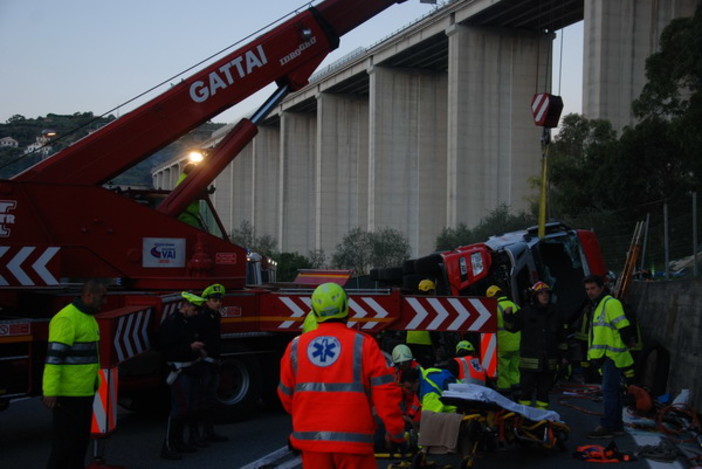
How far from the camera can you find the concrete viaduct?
4038 cm

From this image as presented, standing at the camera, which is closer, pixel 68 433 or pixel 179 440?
pixel 68 433

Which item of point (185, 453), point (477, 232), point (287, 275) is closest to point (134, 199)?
point (185, 453)

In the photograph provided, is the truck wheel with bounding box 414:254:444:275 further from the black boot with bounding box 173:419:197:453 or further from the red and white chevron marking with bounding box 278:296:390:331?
the black boot with bounding box 173:419:197:453

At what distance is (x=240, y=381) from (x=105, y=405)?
124 inches

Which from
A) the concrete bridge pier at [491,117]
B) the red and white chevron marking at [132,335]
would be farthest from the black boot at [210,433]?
the concrete bridge pier at [491,117]

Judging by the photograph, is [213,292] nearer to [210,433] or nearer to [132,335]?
[132,335]

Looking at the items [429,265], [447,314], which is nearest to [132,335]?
[447,314]

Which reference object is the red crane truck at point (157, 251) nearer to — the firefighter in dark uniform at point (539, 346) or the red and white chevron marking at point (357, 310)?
the red and white chevron marking at point (357, 310)

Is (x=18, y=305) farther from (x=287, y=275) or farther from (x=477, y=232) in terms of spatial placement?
(x=287, y=275)

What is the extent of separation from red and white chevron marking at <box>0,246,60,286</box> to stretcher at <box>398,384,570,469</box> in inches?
186

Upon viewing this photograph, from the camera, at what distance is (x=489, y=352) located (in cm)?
1190

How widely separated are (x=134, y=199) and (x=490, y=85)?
147ft

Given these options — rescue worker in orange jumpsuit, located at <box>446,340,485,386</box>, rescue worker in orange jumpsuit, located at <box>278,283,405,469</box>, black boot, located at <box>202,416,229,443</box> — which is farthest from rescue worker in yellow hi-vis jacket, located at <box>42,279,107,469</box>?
rescue worker in orange jumpsuit, located at <box>446,340,485,386</box>

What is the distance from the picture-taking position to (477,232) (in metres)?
48.7
